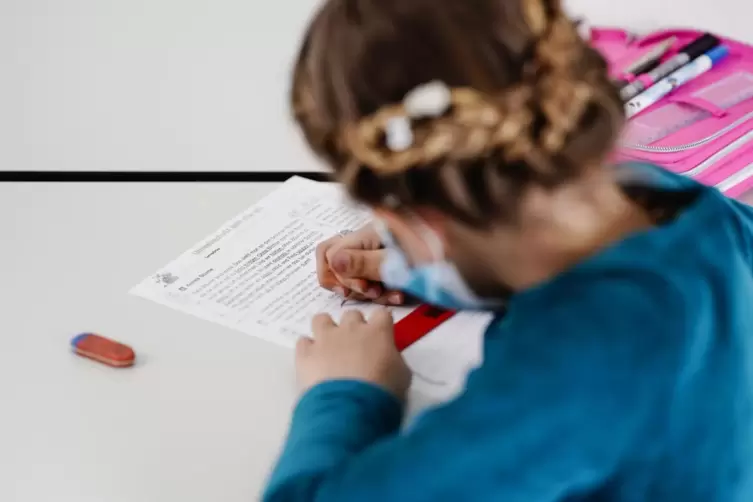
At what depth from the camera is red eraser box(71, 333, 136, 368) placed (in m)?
0.77

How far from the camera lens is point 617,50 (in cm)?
114

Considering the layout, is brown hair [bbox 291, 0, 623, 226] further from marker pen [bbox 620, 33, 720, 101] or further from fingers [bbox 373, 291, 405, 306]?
marker pen [bbox 620, 33, 720, 101]

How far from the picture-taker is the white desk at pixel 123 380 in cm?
67

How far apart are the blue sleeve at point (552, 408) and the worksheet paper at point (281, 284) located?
218mm

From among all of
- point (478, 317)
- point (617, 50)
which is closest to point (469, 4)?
point (478, 317)

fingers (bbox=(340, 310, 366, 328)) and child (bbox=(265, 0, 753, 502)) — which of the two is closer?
child (bbox=(265, 0, 753, 502))

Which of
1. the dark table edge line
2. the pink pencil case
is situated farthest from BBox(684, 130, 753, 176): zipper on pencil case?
the dark table edge line

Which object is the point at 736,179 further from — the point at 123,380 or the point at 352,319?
the point at 123,380

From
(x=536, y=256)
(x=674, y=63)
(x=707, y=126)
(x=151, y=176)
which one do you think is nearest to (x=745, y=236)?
(x=536, y=256)

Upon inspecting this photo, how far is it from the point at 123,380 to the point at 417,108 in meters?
0.42

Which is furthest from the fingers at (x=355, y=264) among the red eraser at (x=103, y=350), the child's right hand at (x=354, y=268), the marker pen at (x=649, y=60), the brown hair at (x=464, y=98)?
the marker pen at (x=649, y=60)

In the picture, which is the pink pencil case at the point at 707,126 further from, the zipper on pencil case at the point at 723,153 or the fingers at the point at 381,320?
the fingers at the point at 381,320

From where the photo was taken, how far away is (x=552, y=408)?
1.53 feet

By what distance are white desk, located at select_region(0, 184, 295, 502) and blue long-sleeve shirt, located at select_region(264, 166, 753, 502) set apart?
168 millimetres
